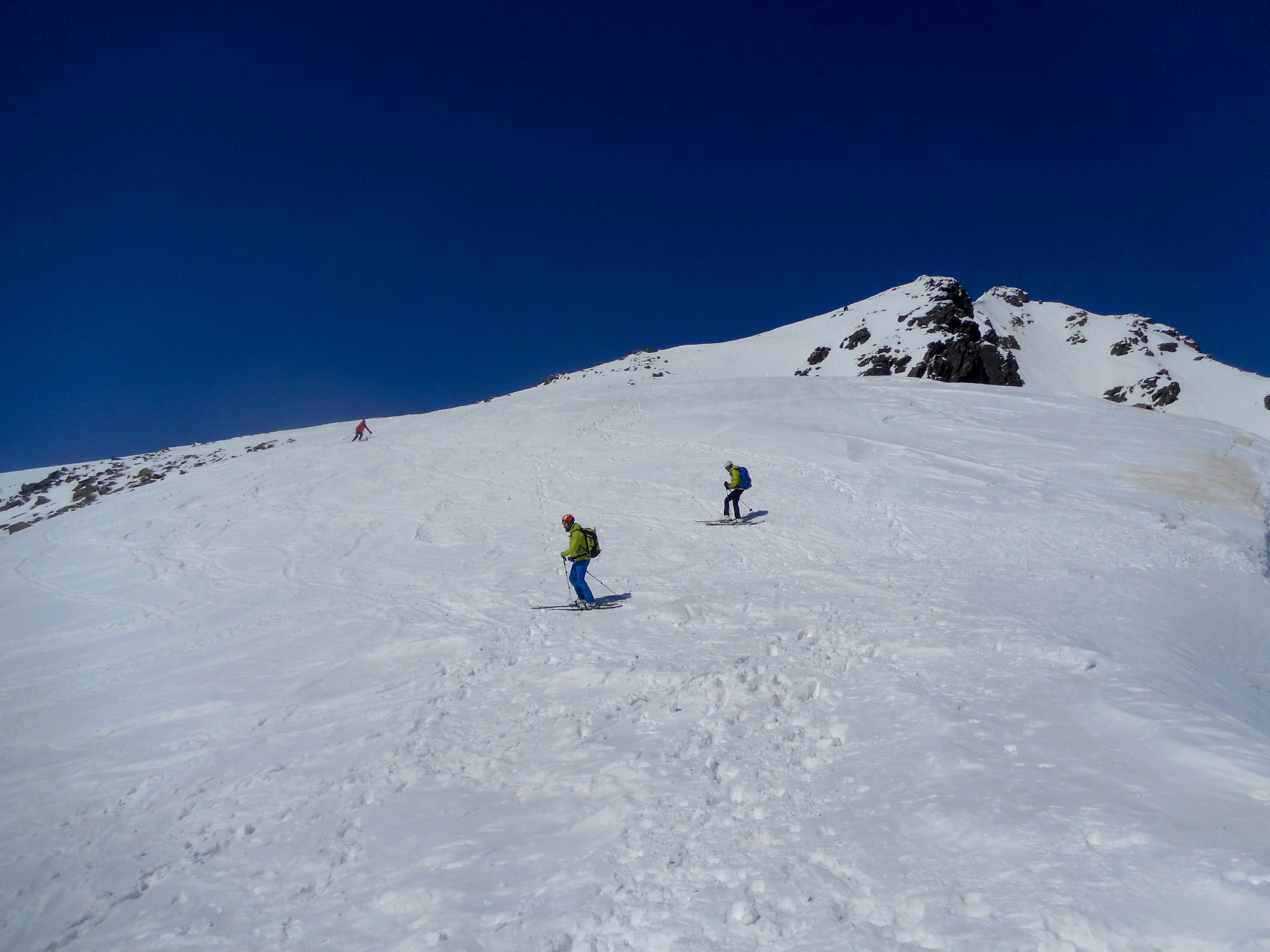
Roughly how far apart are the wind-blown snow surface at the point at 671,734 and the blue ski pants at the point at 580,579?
45 cm

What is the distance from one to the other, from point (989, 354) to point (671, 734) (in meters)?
74.6

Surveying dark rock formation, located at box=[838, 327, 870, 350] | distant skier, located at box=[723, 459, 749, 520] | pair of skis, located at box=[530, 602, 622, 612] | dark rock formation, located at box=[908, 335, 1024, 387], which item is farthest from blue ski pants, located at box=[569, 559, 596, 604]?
dark rock formation, located at box=[838, 327, 870, 350]

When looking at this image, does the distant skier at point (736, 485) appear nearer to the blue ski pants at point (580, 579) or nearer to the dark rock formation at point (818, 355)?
the blue ski pants at point (580, 579)

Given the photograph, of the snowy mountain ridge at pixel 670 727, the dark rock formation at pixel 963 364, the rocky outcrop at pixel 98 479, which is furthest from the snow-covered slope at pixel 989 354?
the snowy mountain ridge at pixel 670 727

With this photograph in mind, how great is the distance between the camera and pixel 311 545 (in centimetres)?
1878

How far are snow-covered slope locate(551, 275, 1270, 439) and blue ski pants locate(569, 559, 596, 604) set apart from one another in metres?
48.8

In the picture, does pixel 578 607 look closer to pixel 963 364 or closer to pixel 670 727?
pixel 670 727

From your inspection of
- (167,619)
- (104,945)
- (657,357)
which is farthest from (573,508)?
(657,357)

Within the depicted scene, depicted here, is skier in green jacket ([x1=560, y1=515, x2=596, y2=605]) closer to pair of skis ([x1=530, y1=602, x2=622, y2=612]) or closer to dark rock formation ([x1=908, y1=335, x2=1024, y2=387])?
pair of skis ([x1=530, y1=602, x2=622, y2=612])

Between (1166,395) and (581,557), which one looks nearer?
(581,557)

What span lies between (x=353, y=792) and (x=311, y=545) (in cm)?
1328

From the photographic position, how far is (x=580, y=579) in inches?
488

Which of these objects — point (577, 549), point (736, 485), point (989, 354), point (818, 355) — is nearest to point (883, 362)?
point (818, 355)

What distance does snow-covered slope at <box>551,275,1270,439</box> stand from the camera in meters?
69.9
